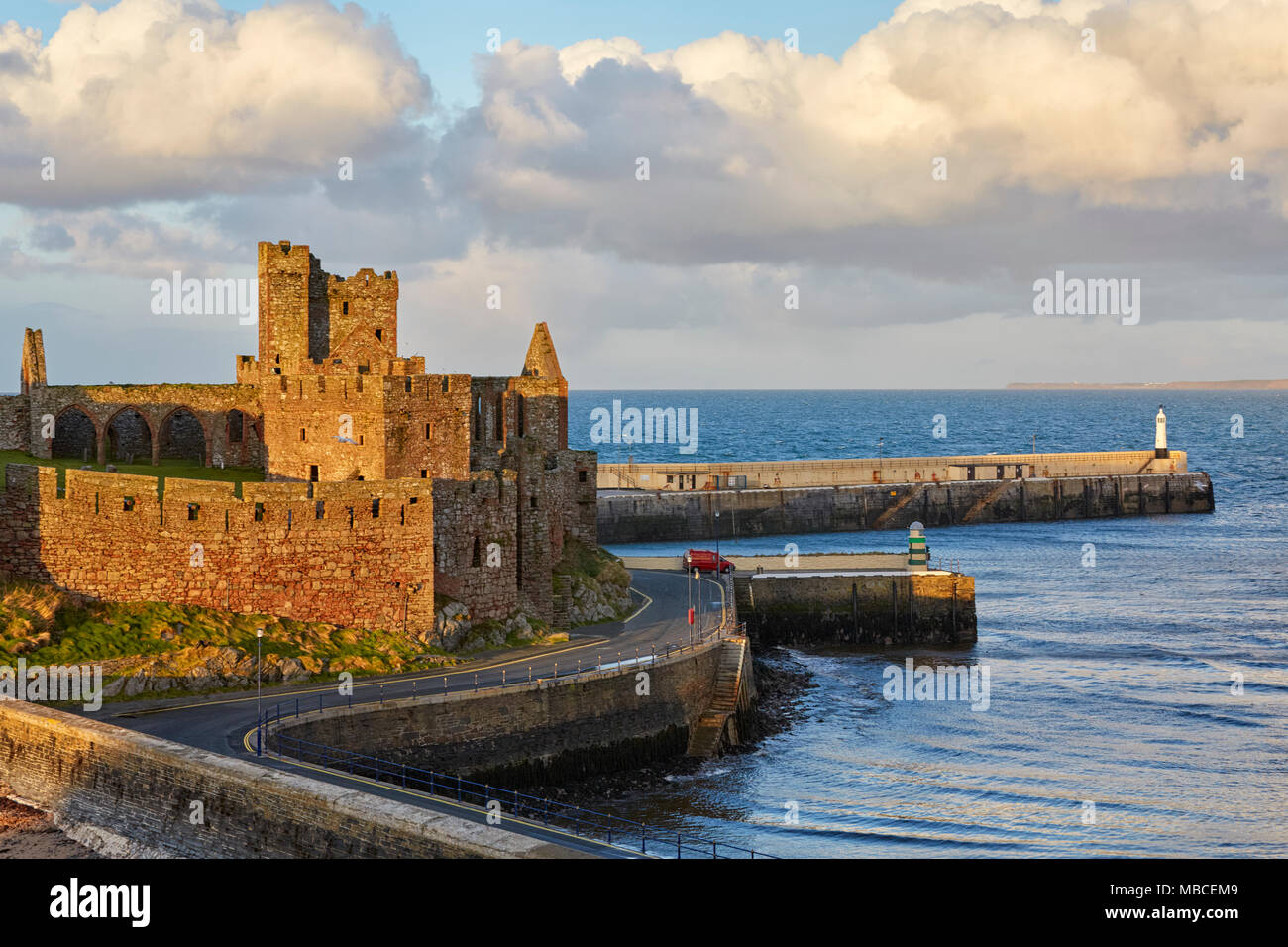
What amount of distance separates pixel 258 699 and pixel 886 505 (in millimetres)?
89994

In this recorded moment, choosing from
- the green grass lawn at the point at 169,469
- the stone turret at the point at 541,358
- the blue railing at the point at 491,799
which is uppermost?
→ the stone turret at the point at 541,358

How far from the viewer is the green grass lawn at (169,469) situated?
59438 millimetres

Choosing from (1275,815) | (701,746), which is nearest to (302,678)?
(701,746)

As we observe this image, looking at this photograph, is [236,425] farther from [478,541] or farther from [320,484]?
[320,484]

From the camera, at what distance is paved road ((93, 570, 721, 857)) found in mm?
34094

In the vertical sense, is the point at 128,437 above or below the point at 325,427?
below

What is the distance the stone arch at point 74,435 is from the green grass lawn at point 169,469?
101 centimetres

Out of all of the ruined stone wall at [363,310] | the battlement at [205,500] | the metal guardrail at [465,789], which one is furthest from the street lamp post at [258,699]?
the ruined stone wall at [363,310]

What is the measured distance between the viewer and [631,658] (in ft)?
164

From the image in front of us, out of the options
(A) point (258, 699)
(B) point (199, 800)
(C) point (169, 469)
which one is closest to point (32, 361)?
(C) point (169, 469)

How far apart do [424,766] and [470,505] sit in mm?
12292

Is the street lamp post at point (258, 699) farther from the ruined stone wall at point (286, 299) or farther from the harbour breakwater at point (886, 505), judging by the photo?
the harbour breakwater at point (886, 505)

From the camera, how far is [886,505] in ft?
412
